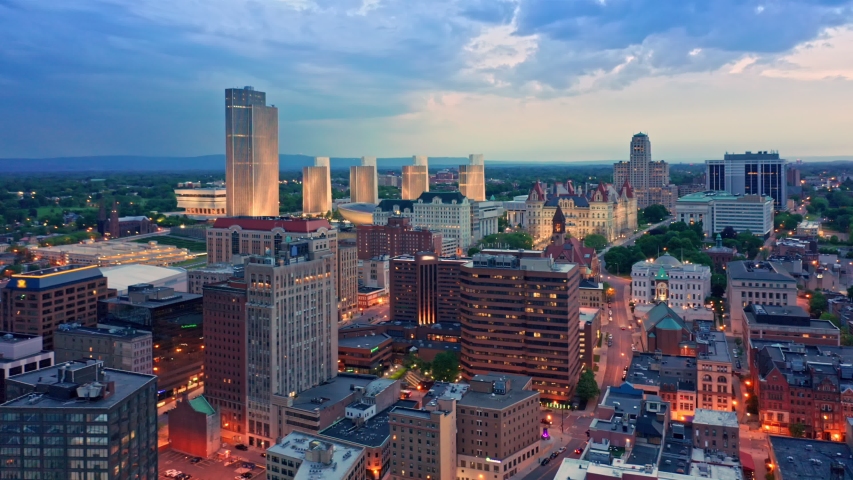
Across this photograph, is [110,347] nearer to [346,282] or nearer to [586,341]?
[346,282]

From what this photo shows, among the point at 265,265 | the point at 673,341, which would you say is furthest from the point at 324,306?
the point at 673,341

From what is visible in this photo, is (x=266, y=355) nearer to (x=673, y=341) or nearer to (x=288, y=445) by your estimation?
(x=288, y=445)

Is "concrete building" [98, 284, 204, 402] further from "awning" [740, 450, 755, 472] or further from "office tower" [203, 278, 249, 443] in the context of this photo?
"awning" [740, 450, 755, 472]

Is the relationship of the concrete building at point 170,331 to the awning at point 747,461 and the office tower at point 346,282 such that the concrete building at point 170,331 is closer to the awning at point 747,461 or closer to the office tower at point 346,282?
the office tower at point 346,282

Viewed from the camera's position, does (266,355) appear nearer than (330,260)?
Yes

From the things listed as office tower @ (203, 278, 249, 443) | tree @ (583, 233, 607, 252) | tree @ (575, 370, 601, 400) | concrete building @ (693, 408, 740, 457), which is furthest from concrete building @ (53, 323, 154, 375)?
tree @ (583, 233, 607, 252)


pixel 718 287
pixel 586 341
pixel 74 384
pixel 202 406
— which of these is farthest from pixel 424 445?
pixel 718 287
